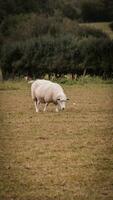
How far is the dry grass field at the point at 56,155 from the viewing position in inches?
378

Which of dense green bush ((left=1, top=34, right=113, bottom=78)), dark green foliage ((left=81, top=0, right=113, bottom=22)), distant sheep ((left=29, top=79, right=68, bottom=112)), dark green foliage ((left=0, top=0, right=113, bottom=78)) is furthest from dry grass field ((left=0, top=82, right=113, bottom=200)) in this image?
dark green foliage ((left=81, top=0, right=113, bottom=22))

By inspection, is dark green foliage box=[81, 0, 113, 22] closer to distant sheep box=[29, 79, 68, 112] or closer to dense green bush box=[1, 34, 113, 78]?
dense green bush box=[1, 34, 113, 78]

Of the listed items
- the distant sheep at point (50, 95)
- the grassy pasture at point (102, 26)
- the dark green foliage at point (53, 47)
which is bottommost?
the grassy pasture at point (102, 26)

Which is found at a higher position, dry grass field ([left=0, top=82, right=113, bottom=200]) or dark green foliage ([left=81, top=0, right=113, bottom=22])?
dry grass field ([left=0, top=82, right=113, bottom=200])

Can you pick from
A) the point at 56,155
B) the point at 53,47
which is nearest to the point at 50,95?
the point at 56,155

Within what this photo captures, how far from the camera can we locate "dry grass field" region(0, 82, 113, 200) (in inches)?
378

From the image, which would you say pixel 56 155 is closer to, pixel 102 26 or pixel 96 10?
pixel 102 26

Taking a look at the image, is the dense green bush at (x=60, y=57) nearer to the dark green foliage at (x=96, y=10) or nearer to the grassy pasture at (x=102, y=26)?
the dark green foliage at (x=96, y=10)

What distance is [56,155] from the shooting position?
12.1m

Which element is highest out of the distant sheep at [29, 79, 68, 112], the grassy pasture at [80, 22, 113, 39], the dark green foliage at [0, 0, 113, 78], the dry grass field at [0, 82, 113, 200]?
the dry grass field at [0, 82, 113, 200]

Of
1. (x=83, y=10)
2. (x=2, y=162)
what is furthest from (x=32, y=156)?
(x=83, y=10)

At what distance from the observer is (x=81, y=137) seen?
14562 mm

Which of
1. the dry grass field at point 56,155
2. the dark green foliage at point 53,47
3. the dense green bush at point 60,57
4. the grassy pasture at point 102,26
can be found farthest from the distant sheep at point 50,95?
the grassy pasture at point 102,26

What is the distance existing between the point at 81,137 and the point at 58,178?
4.33m
